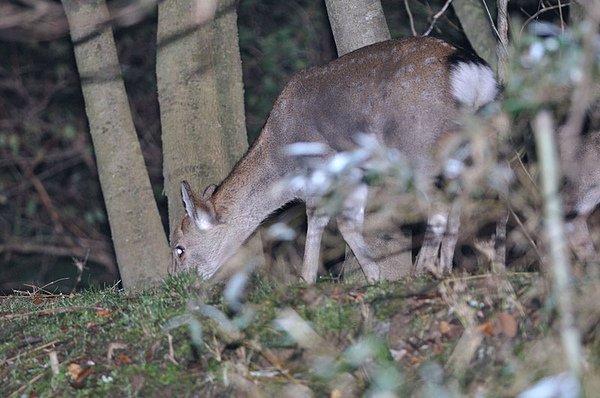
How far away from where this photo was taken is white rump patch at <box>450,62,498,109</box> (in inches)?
304

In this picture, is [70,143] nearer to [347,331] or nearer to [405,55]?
[405,55]

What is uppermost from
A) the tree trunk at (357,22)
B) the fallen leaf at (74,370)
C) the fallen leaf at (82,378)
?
the tree trunk at (357,22)

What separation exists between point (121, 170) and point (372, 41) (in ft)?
8.29

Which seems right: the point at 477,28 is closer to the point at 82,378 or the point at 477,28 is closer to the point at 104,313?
the point at 104,313

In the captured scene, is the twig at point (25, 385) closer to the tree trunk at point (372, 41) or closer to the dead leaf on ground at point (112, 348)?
the dead leaf on ground at point (112, 348)

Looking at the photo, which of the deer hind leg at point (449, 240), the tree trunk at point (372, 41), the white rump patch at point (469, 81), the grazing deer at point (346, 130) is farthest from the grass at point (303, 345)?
the tree trunk at point (372, 41)

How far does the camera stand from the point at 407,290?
5.57m

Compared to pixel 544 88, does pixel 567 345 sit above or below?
below

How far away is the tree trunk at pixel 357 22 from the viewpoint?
28.5 feet

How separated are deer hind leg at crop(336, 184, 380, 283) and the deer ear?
118 centimetres

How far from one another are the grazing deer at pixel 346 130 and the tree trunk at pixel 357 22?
39 centimetres

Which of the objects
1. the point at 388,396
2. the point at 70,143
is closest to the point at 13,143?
the point at 70,143

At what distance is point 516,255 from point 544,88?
5.89 metres

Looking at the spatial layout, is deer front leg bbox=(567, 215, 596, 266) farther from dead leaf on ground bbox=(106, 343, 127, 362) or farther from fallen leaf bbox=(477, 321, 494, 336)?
dead leaf on ground bbox=(106, 343, 127, 362)
